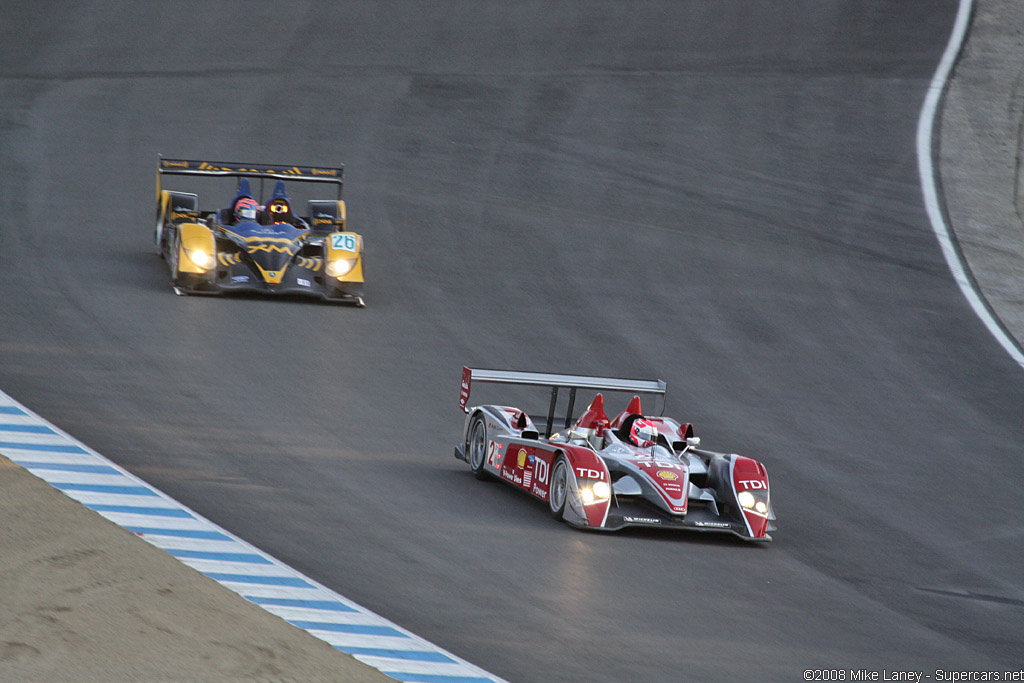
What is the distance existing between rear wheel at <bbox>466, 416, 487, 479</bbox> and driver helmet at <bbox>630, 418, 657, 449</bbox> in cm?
147

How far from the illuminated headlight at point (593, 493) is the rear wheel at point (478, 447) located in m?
1.79

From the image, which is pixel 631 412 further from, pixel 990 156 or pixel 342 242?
pixel 990 156

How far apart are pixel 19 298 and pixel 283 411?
5.44m

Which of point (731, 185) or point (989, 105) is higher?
point (989, 105)

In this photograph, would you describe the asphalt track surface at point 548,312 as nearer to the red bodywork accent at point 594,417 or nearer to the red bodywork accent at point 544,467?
the red bodywork accent at point 544,467

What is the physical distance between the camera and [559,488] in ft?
36.8

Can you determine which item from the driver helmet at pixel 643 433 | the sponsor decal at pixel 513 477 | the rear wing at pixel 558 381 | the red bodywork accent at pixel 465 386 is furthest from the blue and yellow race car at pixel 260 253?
the driver helmet at pixel 643 433

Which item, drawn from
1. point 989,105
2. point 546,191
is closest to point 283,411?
point 546,191

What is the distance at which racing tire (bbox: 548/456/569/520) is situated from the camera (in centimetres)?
1105

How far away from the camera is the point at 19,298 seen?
1728 centimetres

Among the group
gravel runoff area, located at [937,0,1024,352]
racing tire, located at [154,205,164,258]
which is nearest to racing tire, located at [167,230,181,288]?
racing tire, located at [154,205,164,258]

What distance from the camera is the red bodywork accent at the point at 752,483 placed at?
436 inches

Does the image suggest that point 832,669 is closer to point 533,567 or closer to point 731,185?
point 533,567

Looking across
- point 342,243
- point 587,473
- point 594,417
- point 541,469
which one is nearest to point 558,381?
point 594,417
